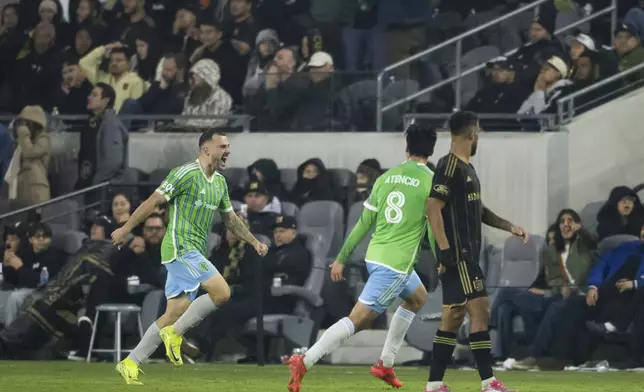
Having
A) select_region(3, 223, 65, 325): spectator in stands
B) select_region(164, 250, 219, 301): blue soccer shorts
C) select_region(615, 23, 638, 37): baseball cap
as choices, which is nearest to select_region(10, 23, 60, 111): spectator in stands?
select_region(3, 223, 65, 325): spectator in stands

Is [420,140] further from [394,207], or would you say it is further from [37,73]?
[37,73]

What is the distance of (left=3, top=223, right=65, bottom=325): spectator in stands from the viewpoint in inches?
827

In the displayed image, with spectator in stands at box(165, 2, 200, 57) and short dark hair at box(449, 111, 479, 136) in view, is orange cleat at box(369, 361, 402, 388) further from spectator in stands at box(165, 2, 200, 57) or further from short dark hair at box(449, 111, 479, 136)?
spectator in stands at box(165, 2, 200, 57)

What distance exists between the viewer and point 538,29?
22.6 meters

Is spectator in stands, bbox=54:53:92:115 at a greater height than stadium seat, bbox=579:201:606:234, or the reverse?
spectator in stands, bbox=54:53:92:115

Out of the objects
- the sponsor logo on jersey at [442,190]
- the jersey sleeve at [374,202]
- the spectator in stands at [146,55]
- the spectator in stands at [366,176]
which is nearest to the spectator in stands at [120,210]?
the spectator in stands at [366,176]

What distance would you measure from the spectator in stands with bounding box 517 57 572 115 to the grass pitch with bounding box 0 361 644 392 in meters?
4.56

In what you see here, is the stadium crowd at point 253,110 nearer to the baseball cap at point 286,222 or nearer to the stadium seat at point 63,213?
the baseball cap at point 286,222

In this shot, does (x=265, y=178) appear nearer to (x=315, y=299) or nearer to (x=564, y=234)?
(x=315, y=299)

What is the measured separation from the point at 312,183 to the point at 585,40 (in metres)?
4.18

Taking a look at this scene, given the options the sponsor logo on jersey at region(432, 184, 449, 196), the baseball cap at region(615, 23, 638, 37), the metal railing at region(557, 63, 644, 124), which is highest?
the baseball cap at region(615, 23, 638, 37)

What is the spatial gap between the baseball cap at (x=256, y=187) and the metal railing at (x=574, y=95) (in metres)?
3.95

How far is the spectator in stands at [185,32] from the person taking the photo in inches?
971

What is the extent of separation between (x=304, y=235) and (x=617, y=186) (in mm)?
3892
